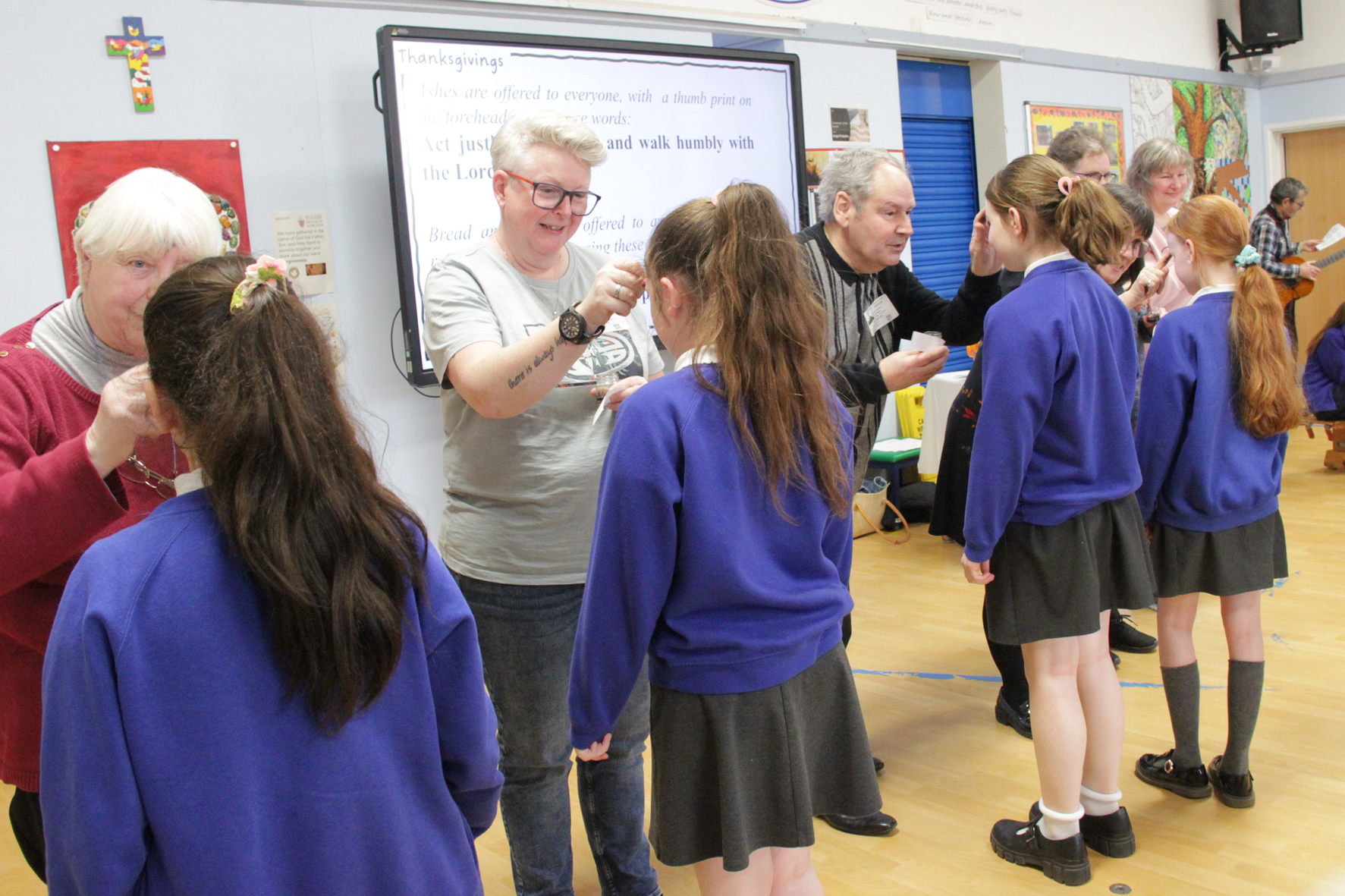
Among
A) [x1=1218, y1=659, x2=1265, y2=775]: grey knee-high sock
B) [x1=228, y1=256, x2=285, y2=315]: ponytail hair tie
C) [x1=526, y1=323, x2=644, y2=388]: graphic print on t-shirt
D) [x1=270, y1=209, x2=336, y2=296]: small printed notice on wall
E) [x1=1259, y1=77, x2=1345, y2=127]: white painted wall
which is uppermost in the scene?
[x1=1259, y1=77, x2=1345, y2=127]: white painted wall

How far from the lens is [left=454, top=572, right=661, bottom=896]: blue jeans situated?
74.2 inches

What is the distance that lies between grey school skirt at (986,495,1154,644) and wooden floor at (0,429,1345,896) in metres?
0.59

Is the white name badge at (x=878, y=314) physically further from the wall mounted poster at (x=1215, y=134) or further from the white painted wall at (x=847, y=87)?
the wall mounted poster at (x=1215, y=134)

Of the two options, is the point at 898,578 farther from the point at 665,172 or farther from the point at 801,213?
the point at 665,172

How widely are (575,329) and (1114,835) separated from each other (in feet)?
5.60

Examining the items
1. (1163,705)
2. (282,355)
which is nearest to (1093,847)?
(1163,705)

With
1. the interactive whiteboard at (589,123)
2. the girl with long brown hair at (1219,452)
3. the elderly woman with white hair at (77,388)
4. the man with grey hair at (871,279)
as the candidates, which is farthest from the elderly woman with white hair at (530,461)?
the interactive whiteboard at (589,123)

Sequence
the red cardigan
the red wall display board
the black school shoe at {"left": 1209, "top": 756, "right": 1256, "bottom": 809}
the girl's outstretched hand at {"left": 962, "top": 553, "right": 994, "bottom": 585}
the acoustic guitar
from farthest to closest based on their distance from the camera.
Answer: the acoustic guitar, the red wall display board, the black school shoe at {"left": 1209, "top": 756, "right": 1256, "bottom": 809}, the girl's outstretched hand at {"left": 962, "top": 553, "right": 994, "bottom": 585}, the red cardigan

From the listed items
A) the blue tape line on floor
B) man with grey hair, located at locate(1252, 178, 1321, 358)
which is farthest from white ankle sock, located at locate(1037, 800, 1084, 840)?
man with grey hair, located at locate(1252, 178, 1321, 358)

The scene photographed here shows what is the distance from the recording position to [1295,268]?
6.71 metres

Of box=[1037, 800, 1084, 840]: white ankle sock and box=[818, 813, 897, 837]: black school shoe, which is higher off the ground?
box=[1037, 800, 1084, 840]: white ankle sock

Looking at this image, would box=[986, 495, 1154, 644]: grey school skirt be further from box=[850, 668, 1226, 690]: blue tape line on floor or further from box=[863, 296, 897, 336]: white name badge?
box=[850, 668, 1226, 690]: blue tape line on floor

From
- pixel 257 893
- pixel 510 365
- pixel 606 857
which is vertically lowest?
pixel 606 857

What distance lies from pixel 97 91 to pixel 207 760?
287 cm
